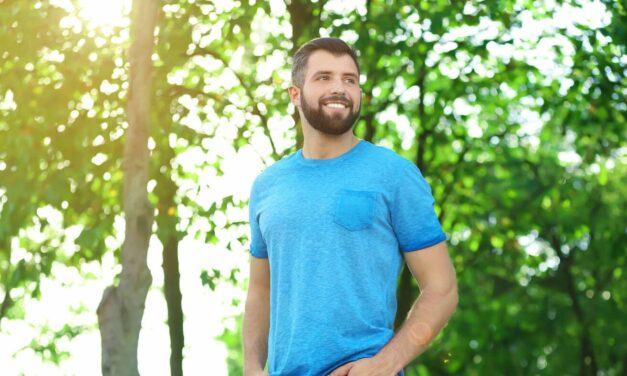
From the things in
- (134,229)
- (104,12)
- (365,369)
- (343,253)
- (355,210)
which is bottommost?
(134,229)

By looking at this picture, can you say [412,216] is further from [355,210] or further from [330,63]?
[330,63]

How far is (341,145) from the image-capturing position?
374 centimetres

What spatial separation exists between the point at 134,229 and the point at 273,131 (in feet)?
22.2

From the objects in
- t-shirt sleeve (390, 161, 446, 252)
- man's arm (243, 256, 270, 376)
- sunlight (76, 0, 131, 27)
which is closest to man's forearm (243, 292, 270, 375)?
man's arm (243, 256, 270, 376)

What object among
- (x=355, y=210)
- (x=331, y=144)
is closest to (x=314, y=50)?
(x=331, y=144)

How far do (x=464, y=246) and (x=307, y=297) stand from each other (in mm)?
13132

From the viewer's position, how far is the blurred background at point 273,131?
11320mm

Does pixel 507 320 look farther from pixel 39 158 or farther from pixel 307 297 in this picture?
pixel 307 297

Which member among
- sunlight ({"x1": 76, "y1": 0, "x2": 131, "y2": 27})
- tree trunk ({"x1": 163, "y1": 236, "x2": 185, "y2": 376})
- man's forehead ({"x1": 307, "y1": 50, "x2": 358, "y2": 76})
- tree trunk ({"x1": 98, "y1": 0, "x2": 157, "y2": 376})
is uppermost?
sunlight ({"x1": 76, "y1": 0, "x2": 131, "y2": 27})

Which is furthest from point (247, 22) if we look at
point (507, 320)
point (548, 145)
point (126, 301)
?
point (548, 145)

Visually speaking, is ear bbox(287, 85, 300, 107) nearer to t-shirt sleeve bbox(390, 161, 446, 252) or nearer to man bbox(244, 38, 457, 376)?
man bbox(244, 38, 457, 376)

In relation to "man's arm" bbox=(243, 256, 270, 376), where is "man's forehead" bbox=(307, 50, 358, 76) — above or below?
above

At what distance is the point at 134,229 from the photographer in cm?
831

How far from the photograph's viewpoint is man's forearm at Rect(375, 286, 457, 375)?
135 inches
